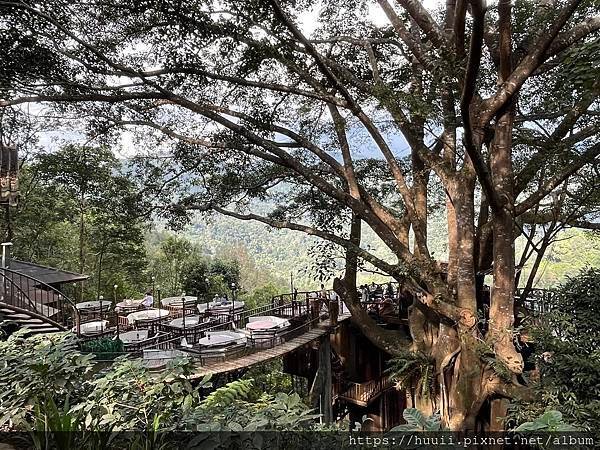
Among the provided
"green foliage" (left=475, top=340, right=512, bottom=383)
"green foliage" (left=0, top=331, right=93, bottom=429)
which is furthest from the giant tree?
"green foliage" (left=0, top=331, right=93, bottom=429)

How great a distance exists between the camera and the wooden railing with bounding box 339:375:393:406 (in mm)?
8961

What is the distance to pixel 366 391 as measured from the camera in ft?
29.8

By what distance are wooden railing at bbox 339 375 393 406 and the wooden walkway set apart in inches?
56.2

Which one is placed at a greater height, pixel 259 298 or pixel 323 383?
pixel 259 298

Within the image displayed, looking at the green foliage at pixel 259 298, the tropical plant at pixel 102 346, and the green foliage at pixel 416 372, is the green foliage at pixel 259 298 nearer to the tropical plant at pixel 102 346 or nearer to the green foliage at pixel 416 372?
the tropical plant at pixel 102 346

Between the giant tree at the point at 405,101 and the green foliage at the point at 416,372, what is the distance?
9.4 inches

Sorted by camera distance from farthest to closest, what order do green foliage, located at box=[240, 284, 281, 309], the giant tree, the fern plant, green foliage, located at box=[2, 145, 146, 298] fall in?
green foliage, located at box=[240, 284, 281, 309]
green foliage, located at box=[2, 145, 146, 298]
the giant tree
the fern plant

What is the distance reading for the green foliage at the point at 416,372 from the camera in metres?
6.70

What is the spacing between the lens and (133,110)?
6789mm

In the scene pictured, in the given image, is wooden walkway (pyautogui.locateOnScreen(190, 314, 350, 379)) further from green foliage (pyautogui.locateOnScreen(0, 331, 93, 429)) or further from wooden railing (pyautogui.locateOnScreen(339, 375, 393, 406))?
green foliage (pyautogui.locateOnScreen(0, 331, 93, 429))

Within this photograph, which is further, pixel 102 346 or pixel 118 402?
pixel 102 346

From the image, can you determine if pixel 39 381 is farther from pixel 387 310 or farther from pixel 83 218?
pixel 83 218

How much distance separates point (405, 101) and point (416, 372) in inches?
177

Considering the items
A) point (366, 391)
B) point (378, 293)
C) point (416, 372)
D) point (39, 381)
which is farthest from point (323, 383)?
point (39, 381)
